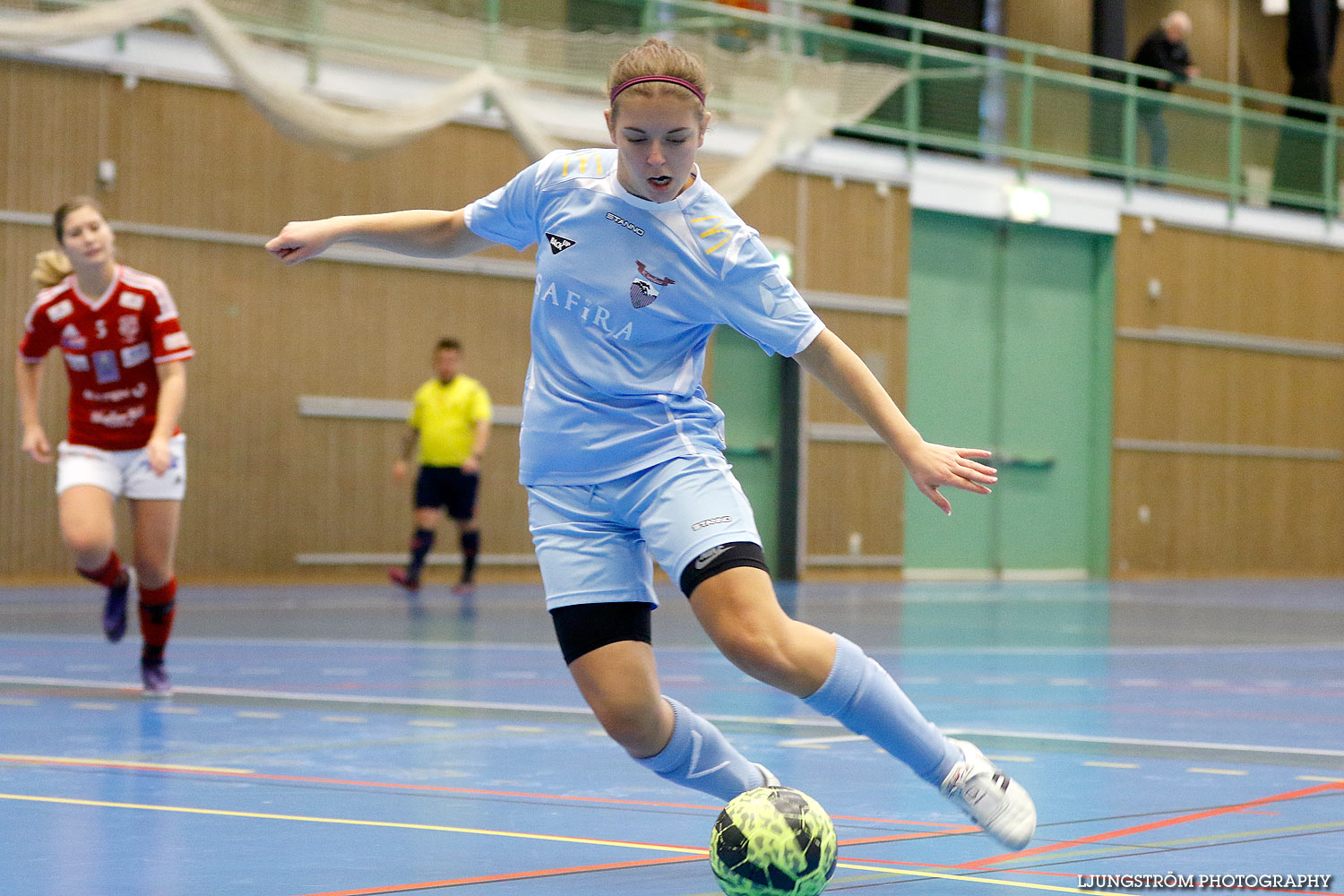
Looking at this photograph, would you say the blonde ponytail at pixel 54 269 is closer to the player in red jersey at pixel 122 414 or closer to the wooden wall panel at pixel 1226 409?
the player in red jersey at pixel 122 414

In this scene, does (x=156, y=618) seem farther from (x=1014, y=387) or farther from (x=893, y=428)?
(x=1014, y=387)

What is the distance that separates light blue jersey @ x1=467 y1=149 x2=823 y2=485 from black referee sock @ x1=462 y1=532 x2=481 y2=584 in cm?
1236

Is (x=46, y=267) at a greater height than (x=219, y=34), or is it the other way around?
(x=219, y=34)

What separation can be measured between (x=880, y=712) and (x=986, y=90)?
62.6 ft

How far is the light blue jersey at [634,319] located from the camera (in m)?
3.98

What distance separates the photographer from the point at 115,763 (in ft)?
18.1

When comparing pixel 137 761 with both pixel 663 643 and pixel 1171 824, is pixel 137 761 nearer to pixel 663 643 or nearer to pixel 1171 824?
pixel 1171 824

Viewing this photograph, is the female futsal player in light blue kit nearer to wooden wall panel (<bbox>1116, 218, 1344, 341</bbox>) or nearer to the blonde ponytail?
the blonde ponytail

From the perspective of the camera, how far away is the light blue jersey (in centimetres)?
398

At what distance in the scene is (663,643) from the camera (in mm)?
10844

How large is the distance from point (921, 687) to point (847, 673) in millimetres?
4674

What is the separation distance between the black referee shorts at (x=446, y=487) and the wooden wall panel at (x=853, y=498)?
20.8ft

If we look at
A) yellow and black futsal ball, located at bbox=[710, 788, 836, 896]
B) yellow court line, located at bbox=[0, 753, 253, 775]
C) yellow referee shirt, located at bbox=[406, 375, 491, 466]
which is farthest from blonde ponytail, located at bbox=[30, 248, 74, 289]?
yellow referee shirt, located at bbox=[406, 375, 491, 466]

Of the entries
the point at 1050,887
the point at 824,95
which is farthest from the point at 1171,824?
the point at 824,95
